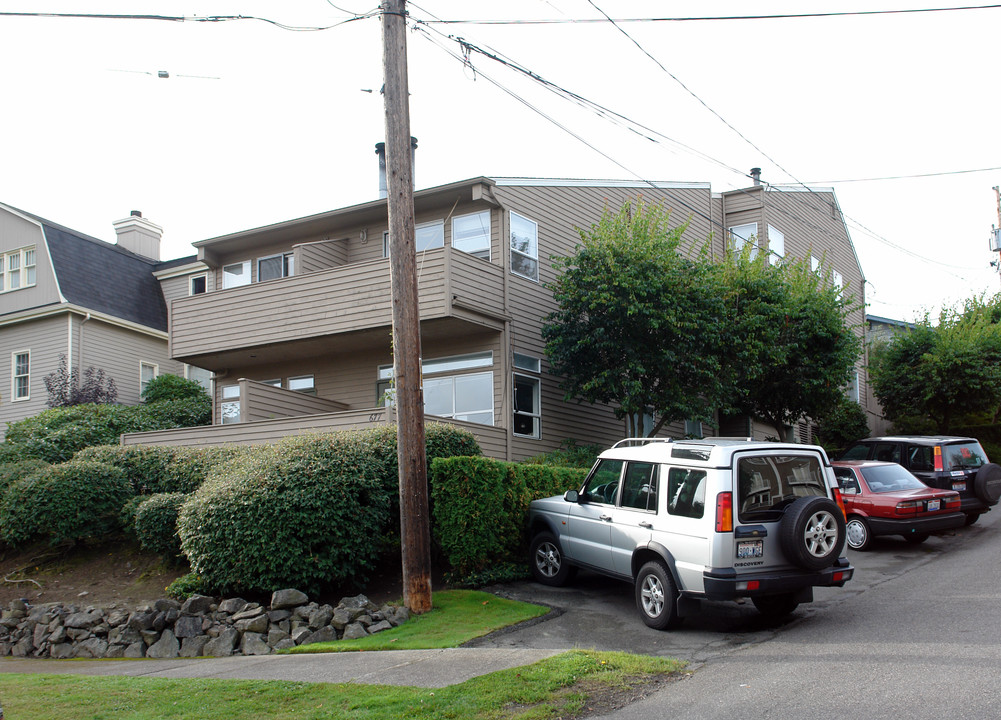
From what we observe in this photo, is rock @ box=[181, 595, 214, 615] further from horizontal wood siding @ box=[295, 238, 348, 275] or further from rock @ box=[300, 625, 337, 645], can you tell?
horizontal wood siding @ box=[295, 238, 348, 275]

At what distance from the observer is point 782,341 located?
2083 cm

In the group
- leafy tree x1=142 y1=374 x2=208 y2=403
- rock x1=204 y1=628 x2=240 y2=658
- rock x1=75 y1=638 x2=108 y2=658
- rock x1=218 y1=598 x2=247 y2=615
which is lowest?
rock x1=75 y1=638 x2=108 y2=658

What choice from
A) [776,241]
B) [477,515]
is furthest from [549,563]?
[776,241]

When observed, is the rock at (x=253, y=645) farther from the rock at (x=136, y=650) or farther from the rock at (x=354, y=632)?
the rock at (x=136, y=650)

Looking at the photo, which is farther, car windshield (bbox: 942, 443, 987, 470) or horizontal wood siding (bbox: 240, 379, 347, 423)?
horizontal wood siding (bbox: 240, 379, 347, 423)

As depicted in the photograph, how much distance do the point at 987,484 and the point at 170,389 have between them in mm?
21724

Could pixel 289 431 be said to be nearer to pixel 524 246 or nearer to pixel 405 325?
pixel 524 246

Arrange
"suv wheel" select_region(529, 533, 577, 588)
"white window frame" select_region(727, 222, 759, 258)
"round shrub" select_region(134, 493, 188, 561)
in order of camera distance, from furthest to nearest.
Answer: "white window frame" select_region(727, 222, 759, 258) < "round shrub" select_region(134, 493, 188, 561) < "suv wheel" select_region(529, 533, 577, 588)

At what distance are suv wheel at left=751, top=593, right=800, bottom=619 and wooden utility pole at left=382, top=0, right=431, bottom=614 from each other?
4010 mm

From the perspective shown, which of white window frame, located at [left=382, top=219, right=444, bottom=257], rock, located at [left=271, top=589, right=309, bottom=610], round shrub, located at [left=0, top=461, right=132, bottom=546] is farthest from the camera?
white window frame, located at [left=382, top=219, right=444, bottom=257]

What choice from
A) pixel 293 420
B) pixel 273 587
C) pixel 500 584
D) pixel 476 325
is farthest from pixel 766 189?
pixel 273 587

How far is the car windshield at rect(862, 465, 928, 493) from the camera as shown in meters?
14.4

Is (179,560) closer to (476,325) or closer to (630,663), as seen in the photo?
(476,325)

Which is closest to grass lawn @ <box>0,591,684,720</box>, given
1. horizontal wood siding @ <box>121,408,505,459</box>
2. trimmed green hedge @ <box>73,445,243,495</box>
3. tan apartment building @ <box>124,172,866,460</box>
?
trimmed green hedge @ <box>73,445,243,495</box>
